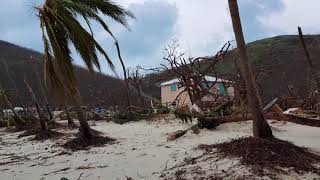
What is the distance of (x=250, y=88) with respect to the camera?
6.57m

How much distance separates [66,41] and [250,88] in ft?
17.1

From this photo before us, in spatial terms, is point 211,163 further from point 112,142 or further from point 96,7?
point 96,7

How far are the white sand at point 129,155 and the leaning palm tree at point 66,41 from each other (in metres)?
1.43

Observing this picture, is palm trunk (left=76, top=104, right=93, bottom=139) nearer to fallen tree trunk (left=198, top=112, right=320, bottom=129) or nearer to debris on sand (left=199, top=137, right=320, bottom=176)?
fallen tree trunk (left=198, top=112, right=320, bottom=129)

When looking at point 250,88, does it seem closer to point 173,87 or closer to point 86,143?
point 86,143

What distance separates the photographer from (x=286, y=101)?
12844mm

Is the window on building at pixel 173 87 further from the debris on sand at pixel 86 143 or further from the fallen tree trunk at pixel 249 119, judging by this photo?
the fallen tree trunk at pixel 249 119

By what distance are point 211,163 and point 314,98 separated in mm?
7075

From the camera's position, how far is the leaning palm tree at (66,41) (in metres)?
9.61

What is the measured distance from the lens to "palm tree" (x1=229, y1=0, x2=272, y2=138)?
6434mm

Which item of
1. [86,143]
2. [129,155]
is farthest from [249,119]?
[86,143]

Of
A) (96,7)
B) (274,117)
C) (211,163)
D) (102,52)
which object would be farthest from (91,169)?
(96,7)

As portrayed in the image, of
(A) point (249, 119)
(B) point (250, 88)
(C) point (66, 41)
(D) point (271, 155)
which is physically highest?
(C) point (66, 41)

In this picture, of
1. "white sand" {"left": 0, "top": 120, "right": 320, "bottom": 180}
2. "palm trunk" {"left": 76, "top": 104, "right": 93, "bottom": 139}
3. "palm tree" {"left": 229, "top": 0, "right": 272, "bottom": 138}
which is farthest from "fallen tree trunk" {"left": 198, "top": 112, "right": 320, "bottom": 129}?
"palm trunk" {"left": 76, "top": 104, "right": 93, "bottom": 139}
